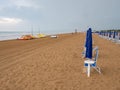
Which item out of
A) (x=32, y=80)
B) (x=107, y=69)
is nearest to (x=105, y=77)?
(x=107, y=69)

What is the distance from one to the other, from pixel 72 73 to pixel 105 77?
120 centimetres

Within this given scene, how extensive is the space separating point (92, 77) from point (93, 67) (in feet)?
2.75

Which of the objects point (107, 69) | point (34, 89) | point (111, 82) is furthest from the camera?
point (107, 69)

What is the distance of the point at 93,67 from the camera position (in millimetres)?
7336

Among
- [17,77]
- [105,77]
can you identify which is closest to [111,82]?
[105,77]

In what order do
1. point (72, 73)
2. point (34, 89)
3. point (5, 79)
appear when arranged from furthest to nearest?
1. point (72, 73)
2. point (5, 79)
3. point (34, 89)

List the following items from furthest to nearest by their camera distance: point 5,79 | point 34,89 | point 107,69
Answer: point 107,69 → point 5,79 → point 34,89

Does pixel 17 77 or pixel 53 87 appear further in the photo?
pixel 17 77

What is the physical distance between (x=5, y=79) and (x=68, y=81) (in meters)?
2.13

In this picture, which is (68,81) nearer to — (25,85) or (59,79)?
(59,79)

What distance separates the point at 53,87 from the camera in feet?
18.2

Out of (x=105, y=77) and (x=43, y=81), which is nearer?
(x=43, y=81)

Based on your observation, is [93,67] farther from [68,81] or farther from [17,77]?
[17,77]

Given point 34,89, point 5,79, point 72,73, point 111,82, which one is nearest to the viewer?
point 34,89
